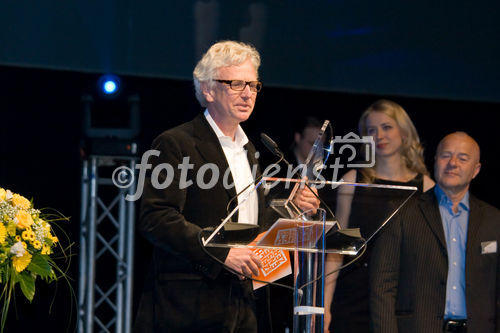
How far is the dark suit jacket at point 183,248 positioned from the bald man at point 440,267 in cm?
100

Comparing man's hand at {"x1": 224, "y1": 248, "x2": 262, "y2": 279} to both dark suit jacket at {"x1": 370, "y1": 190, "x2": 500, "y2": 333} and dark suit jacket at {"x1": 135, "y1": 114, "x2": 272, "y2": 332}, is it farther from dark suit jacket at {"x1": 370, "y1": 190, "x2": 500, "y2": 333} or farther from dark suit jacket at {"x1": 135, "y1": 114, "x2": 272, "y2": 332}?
Result: dark suit jacket at {"x1": 370, "y1": 190, "x2": 500, "y2": 333}

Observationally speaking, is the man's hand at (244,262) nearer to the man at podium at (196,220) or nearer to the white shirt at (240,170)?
the man at podium at (196,220)

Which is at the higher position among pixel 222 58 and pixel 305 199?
pixel 222 58

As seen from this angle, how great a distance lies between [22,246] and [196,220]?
644 millimetres

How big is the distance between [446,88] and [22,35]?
3.39 m

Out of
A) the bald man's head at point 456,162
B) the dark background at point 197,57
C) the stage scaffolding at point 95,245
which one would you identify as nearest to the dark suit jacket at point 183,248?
the bald man's head at point 456,162

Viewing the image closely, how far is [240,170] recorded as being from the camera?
2893 mm

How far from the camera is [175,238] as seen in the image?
257cm

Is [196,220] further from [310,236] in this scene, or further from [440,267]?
[440,267]

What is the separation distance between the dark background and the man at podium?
2.25m

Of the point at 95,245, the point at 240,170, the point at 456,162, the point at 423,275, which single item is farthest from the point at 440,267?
the point at 95,245

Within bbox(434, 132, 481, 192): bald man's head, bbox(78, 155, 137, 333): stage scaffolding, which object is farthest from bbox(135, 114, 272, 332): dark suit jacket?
bbox(78, 155, 137, 333): stage scaffolding

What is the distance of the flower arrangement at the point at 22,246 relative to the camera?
2467 mm

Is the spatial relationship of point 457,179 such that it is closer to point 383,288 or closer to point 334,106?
point 383,288
